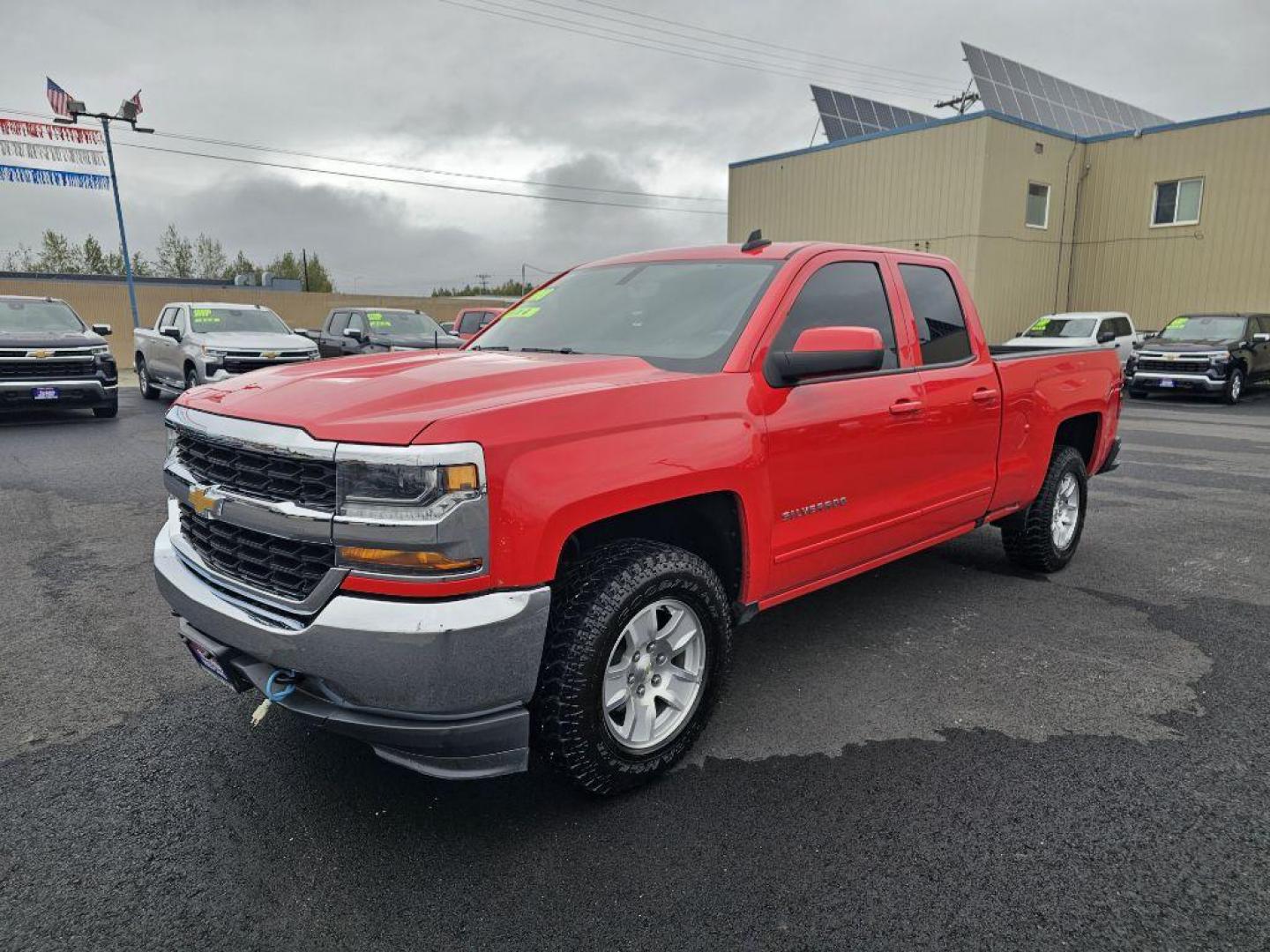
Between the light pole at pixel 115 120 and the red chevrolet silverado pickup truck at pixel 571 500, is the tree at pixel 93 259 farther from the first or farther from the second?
the red chevrolet silverado pickup truck at pixel 571 500

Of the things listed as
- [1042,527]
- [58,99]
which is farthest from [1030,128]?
[58,99]

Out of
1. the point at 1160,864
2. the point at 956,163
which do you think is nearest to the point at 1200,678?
the point at 1160,864

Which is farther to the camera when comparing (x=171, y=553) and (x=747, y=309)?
(x=747, y=309)

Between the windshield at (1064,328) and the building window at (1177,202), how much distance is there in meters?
6.39

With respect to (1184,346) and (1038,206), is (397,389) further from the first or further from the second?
(1038,206)

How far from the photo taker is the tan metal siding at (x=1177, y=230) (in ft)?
68.6

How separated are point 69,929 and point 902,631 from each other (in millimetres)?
3605

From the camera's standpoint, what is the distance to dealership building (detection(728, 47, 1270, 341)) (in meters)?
21.1

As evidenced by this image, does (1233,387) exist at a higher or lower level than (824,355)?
lower

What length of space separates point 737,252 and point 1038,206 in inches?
906

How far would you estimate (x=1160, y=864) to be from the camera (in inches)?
99.3

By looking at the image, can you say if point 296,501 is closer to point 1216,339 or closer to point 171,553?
point 171,553

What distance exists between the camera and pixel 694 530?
10.7 ft

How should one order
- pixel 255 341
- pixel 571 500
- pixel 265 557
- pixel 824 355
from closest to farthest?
pixel 571 500 → pixel 265 557 → pixel 824 355 → pixel 255 341
